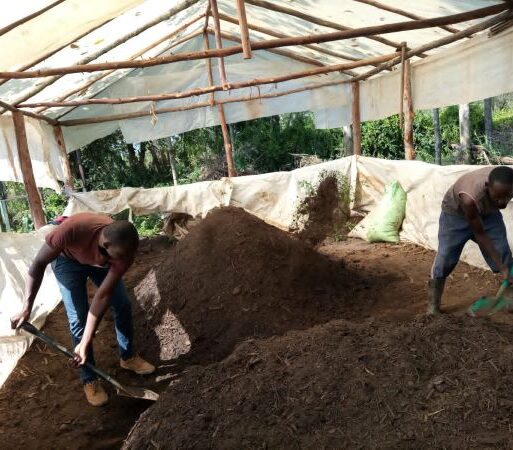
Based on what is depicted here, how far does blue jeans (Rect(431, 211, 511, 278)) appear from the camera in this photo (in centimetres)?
331

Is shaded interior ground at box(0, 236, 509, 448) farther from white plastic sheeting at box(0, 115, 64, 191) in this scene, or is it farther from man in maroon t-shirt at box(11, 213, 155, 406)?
white plastic sheeting at box(0, 115, 64, 191)

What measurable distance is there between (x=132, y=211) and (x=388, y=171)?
381cm

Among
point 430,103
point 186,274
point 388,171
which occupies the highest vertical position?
point 430,103

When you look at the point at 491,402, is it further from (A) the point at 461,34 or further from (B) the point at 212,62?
(B) the point at 212,62

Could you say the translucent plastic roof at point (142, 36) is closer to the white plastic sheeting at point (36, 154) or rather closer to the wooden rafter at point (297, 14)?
the wooden rafter at point (297, 14)

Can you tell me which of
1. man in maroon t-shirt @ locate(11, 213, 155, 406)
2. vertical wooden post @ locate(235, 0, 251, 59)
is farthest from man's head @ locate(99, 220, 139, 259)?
vertical wooden post @ locate(235, 0, 251, 59)

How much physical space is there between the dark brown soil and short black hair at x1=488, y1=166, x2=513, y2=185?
145 inches

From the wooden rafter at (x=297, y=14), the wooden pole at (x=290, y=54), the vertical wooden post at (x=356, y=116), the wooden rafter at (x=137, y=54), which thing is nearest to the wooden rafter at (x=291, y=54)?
the wooden pole at (x=290, y=54)

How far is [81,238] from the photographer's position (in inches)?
108

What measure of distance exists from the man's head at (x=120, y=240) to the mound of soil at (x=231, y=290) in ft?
4.59

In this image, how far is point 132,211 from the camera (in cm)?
664

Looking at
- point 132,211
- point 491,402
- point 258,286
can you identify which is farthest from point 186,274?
point 491,402

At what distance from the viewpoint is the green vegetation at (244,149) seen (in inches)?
568

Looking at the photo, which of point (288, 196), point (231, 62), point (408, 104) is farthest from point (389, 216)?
point (231, 62)
